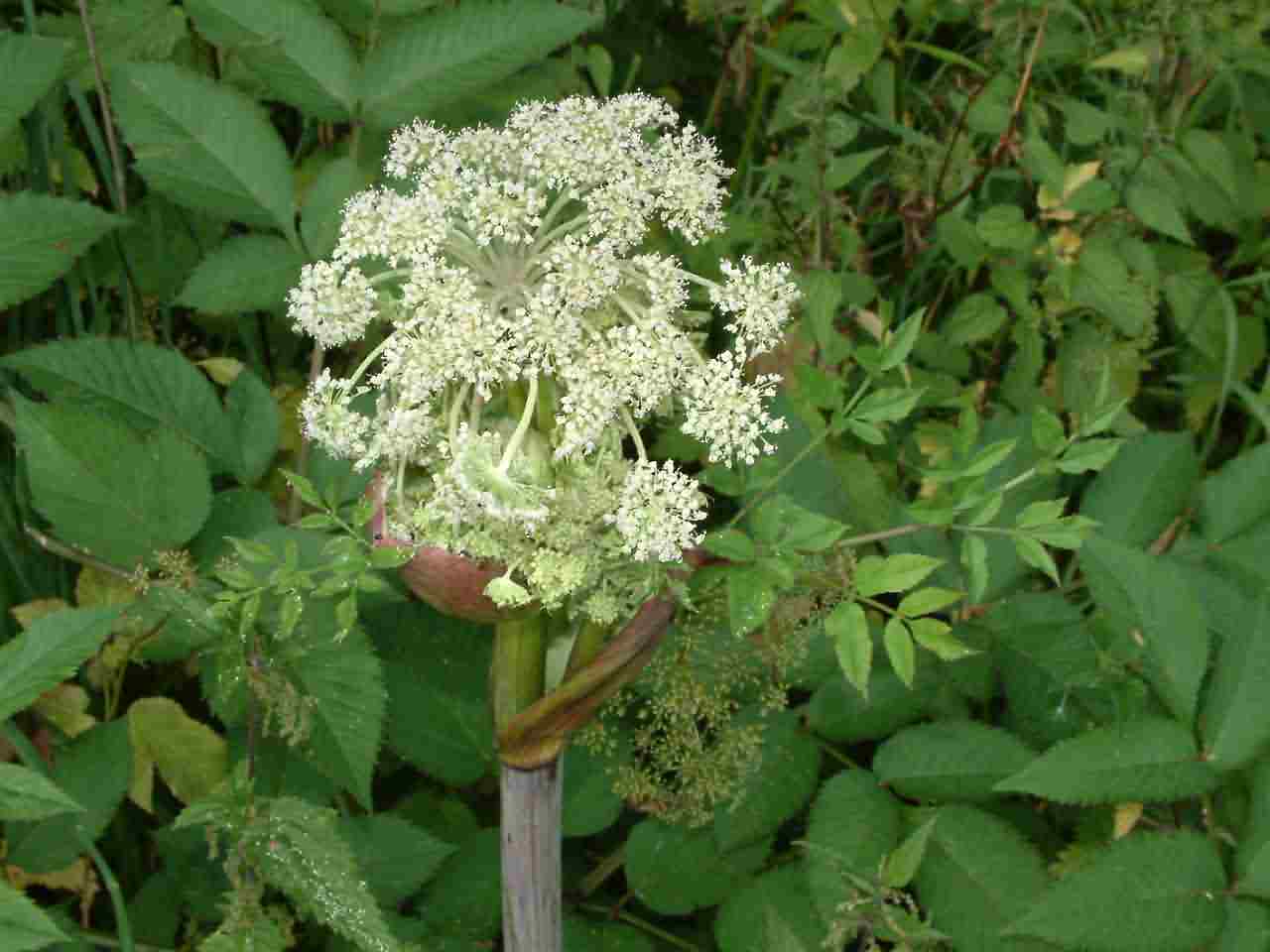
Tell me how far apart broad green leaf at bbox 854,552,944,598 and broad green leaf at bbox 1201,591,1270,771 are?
49 centimetres

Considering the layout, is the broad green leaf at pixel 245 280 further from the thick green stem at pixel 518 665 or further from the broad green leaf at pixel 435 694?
the thick green stem at pixel 518 665

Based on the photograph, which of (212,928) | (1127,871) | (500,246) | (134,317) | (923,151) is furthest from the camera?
(923,151)

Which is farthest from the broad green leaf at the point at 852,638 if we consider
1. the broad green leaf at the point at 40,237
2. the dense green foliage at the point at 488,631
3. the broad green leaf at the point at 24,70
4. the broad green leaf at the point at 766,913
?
the broad green leaf at the point at 24,70

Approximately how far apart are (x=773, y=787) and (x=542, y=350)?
2.79 ft

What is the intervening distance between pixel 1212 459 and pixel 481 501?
2125 millimetres

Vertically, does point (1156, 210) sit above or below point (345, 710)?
above

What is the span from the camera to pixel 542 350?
3.77ft

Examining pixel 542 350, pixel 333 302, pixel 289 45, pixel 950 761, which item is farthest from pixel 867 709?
pixel 289 45

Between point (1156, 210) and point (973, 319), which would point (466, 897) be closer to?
point (973, 319)

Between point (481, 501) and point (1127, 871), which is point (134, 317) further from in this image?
point (1127, 871)

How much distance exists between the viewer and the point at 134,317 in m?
2.09

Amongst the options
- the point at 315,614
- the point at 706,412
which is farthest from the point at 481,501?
the point at 315,614

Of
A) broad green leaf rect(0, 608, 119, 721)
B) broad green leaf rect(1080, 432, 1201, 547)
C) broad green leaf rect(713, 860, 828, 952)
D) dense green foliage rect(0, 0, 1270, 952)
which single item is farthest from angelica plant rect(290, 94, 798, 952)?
broad green leaf rect(1080, 432, 1201, 547)

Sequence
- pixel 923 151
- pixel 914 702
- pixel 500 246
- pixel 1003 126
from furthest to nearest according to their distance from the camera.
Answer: pixel 923 151 → pixel 1003 126 → pixel 914 702 → pixel 500 246
